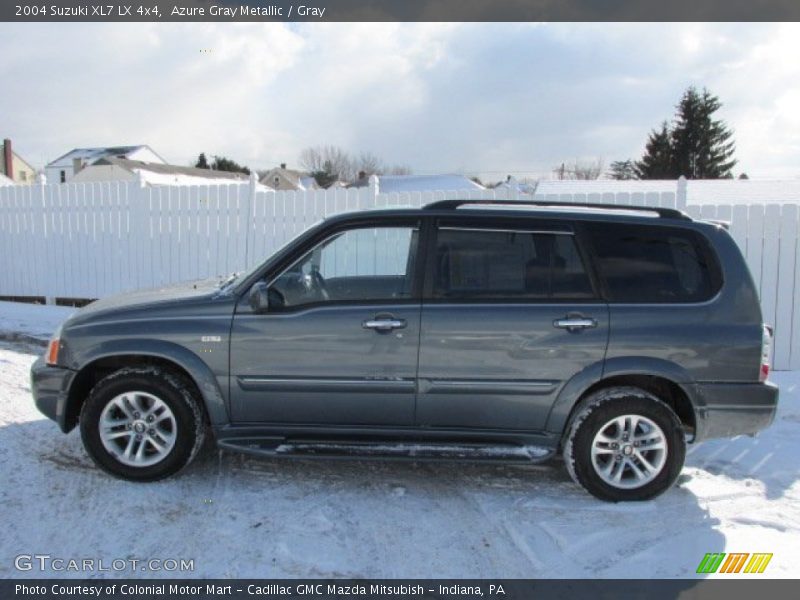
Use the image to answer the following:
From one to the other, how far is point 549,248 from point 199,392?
247cm

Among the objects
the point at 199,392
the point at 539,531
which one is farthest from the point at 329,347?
the point at 539,531

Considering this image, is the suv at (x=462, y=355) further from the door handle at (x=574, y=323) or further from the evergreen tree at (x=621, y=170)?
the evergreen tree at (x=621, y=170)

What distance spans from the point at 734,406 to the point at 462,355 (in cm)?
173

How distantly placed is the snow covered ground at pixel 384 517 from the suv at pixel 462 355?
292 mm

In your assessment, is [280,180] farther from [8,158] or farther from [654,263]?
[654,263]

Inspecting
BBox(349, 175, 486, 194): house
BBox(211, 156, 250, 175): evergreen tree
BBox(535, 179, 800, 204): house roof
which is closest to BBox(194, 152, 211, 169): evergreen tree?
BBox(211, 156, 250, 175): evergreen tree

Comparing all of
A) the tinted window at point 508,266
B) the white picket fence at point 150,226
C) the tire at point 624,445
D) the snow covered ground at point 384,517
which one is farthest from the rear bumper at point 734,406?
the white picket fence at point 150,226

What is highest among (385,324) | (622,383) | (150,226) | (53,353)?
(150,226)

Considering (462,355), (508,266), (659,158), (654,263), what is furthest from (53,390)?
(659,158)

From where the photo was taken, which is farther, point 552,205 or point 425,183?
point 425,183

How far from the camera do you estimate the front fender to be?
3695mm

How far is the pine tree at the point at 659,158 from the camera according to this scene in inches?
1718

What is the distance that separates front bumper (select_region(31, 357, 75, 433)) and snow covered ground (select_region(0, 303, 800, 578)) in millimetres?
459

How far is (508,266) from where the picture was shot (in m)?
3.72
